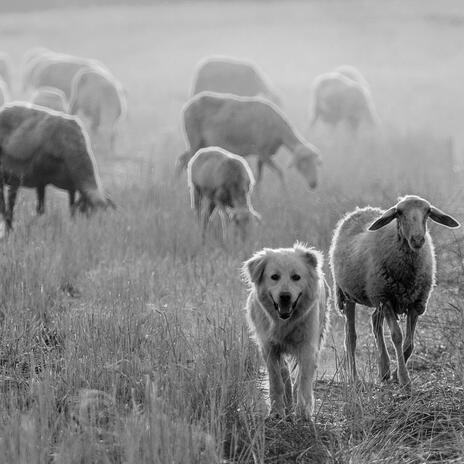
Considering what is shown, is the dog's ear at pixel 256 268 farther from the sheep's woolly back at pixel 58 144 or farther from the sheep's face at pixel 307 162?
the sheep's face at pixel 307 162

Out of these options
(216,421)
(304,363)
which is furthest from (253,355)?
(216,421)

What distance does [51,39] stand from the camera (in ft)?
183

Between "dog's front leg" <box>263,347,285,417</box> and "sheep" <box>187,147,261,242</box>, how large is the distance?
5.59 m

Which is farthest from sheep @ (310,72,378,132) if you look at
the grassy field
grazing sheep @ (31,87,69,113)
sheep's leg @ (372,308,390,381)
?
sheep's leg @ (372,308,390,381)

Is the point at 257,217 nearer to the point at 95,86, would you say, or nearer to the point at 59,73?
the point at 95,86

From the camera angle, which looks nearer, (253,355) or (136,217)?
(253,355)

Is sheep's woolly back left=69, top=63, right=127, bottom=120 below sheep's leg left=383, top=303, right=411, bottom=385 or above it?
above

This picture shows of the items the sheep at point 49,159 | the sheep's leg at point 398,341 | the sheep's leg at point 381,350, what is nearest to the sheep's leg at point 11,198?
the sheep at point 49,159

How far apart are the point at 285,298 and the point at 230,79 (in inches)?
717

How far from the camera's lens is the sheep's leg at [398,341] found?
268 inches

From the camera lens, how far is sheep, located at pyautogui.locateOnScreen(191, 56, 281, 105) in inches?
932

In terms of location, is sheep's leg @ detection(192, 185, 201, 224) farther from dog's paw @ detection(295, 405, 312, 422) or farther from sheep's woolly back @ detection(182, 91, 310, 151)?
dog's paw @ detection(295, 405, 312, 422)

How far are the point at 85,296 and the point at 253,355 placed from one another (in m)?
2.06

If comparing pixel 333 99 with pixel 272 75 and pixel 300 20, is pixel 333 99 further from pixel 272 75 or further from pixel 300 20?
pixel 300 20
